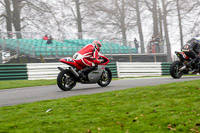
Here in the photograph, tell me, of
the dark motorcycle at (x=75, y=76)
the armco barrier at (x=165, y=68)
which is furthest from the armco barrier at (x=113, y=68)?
the dark motorcycle at (x=75, y=76)

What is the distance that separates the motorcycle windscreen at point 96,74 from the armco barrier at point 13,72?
22.0 ft

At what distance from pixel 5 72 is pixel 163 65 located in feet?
35.0

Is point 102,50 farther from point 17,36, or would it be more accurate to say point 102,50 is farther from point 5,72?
point 5,72

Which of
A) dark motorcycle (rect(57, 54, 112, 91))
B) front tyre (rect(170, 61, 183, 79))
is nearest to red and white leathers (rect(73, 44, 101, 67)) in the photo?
dark motorcycle (rect(57, 54, 112, 91))

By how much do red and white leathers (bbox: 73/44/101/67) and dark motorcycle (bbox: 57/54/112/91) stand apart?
0.18m

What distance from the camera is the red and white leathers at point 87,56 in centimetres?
1006

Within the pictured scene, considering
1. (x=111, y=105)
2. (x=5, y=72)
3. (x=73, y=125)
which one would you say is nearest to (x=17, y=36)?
(x=5, y=72)

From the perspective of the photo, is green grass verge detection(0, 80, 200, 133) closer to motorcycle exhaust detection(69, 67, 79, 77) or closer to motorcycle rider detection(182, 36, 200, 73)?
motorcycle exhaust detection(69, 67, 79, 77)

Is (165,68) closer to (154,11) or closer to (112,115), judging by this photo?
(154,11)

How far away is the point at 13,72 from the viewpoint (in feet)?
52.5

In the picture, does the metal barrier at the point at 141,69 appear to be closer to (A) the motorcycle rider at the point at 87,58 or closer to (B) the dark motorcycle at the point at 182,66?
(B) the dark motorcycle at the point at 182,66

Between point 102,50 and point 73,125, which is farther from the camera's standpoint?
point 102,50

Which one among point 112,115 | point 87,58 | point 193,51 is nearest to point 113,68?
point 193,51

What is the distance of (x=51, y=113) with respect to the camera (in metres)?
5.67
